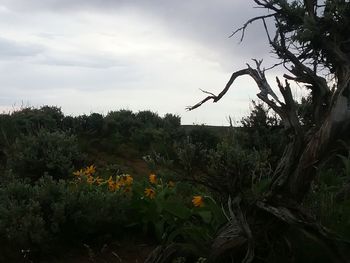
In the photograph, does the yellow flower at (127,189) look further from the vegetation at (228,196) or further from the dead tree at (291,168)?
the dead tree at (291,168)

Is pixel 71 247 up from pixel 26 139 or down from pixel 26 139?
down

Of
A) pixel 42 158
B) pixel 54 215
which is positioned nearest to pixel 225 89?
pixel 54 215

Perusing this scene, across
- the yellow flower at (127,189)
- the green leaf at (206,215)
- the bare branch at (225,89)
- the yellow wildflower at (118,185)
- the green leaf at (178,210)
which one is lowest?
the green leaf at (206,215)

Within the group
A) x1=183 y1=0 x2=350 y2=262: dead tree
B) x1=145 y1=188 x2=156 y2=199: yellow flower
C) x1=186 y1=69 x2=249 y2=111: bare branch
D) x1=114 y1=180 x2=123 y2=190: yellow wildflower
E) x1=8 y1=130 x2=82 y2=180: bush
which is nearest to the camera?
x1=183 y1=0 x2=350 y2=262: dead tree

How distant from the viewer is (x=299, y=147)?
396 centimetres

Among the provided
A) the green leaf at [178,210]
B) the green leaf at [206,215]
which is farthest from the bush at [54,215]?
the green leaf at [206,215]

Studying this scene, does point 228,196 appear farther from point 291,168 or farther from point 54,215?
point 54,215

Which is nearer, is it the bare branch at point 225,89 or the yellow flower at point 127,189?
the bare branch at point 225,89

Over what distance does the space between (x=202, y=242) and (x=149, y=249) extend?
44.2 inches

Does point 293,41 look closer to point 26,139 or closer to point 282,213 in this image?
point 26,139

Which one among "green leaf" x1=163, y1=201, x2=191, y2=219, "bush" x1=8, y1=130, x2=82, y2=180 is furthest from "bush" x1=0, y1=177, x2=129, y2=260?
"bush" x1=8, y1=130, x2=82, y2=180

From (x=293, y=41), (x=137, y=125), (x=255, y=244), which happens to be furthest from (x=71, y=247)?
(x=137, y=125)

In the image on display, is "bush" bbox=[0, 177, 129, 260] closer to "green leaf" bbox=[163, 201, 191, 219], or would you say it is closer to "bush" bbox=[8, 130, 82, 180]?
"green leaf" bbox=[163, 201, 191, 219]

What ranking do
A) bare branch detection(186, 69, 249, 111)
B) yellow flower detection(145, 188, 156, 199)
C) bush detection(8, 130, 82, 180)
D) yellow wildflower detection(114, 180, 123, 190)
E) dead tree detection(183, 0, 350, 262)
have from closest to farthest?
1. dead tree detection(183, 0, 350, 262)
2. bare branch detection(186, 69, 249, 111)
3. yellow flower detection(145, 188, 156, 199)
4. yellow wildflower detection(114, 180, 123, 190)
5. bush detection(8, 130, 82, 180)
